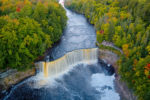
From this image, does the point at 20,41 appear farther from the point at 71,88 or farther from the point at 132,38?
the point at 132,38

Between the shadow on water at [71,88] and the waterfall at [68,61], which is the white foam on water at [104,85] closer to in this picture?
the shadow on water at [71,88]

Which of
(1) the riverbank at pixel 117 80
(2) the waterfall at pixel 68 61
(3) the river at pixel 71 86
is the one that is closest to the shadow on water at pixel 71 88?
(3) the river at pixel 71 86

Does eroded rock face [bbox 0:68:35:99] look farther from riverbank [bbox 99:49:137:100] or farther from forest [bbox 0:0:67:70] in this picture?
riverbank [bbox 99:49:137:100]

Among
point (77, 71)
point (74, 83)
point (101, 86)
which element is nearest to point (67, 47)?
point (77, 71)

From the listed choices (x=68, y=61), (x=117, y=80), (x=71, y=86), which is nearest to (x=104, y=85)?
(x=117, y=80)

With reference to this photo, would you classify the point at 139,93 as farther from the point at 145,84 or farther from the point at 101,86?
the point at 101,86

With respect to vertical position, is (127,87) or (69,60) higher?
(69,60)

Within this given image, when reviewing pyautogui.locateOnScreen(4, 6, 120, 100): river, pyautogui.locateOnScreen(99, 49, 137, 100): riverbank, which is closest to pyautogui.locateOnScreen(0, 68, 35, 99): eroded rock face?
pyautogui.locateOnScreen(4, 6, 120, 100): river
